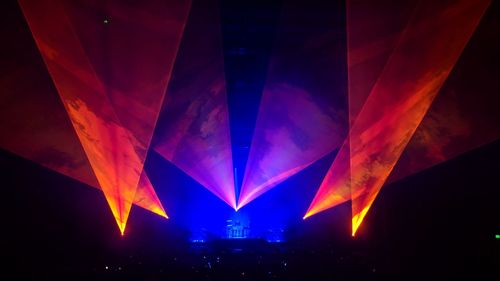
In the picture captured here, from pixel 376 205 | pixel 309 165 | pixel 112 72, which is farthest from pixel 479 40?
pixel 112 72

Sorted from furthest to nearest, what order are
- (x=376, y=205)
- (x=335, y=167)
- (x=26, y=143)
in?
1. (x=335, y=167)
2. (x=376, y=205)
3. (x=26, y=143)

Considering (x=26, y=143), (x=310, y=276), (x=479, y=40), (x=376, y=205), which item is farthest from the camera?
(x=376, y=205)

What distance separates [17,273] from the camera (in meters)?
7.66

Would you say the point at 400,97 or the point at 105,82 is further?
the point at 400,97

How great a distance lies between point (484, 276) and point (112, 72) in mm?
9160

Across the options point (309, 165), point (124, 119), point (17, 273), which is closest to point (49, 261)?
point (17, 273)

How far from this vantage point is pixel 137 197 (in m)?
11.3

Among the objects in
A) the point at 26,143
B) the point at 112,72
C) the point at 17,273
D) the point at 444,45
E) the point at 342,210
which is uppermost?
the point at 444,45

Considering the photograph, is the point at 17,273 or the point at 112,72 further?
the point at 112,72

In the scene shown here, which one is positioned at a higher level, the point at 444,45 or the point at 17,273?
the point at 444,45

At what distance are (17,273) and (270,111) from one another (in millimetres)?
7378

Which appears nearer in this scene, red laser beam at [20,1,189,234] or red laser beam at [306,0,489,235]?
red laser beam at [20,1,189,234]

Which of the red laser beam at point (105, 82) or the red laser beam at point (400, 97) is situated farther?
the red laser beam at point (400, 97)

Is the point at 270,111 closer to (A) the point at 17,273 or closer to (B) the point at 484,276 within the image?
(B) the point at 484,276
